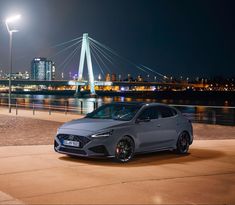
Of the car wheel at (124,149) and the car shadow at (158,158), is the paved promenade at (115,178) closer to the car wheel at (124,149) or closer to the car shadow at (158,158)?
the car shadow at (158,158)

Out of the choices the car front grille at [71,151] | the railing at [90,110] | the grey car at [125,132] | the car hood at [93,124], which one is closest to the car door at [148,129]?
the grey car at [125,132]

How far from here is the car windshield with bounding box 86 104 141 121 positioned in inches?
462

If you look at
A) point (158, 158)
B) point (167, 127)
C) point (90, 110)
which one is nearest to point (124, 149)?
point (158, 158)

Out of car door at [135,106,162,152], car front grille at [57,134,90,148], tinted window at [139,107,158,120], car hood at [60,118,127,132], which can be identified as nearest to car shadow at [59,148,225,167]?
car door at [135,106,162,152]

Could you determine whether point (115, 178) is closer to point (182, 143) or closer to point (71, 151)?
point (71, 151)

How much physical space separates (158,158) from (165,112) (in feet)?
4.24

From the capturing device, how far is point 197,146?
14.6 meters

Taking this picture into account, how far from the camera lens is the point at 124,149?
11.1 meters

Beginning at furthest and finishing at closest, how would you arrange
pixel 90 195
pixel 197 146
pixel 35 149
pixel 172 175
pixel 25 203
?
pixel 197 146 < pixel 35 149 < pixel 172 175 < pixel 90 195 < pixel 25 203

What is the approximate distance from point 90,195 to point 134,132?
3804 mm

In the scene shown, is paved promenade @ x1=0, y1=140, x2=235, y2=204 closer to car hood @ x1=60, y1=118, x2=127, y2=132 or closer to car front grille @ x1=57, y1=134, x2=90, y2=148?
car front grille @ x1=57, y1=134, x2=90, y2=148

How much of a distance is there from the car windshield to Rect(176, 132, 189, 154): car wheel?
1578 millimetres

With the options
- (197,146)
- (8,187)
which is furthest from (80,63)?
(8,187)

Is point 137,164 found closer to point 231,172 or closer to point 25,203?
point 231,172
